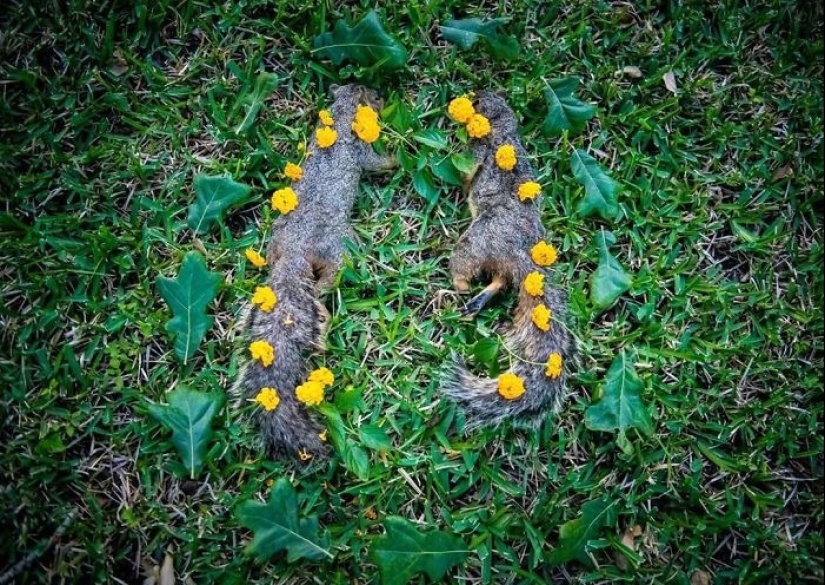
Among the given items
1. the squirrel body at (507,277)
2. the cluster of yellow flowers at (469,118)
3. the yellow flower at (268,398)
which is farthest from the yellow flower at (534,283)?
the yellow flower at (268,398)

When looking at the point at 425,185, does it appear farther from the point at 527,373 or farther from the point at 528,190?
the point at 527,373

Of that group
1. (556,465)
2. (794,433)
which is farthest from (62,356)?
(794,433)

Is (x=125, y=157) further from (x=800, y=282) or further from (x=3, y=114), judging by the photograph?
(x=800, y=282)

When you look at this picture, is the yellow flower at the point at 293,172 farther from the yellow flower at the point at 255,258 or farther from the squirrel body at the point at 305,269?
the yellow flower at the point at 255,258

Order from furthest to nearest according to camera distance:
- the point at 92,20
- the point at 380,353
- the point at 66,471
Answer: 1. the point at 92,20
2. the point at 380,353
3. the point at 66,471

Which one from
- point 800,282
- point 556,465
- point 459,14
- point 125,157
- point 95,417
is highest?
point 459,14
